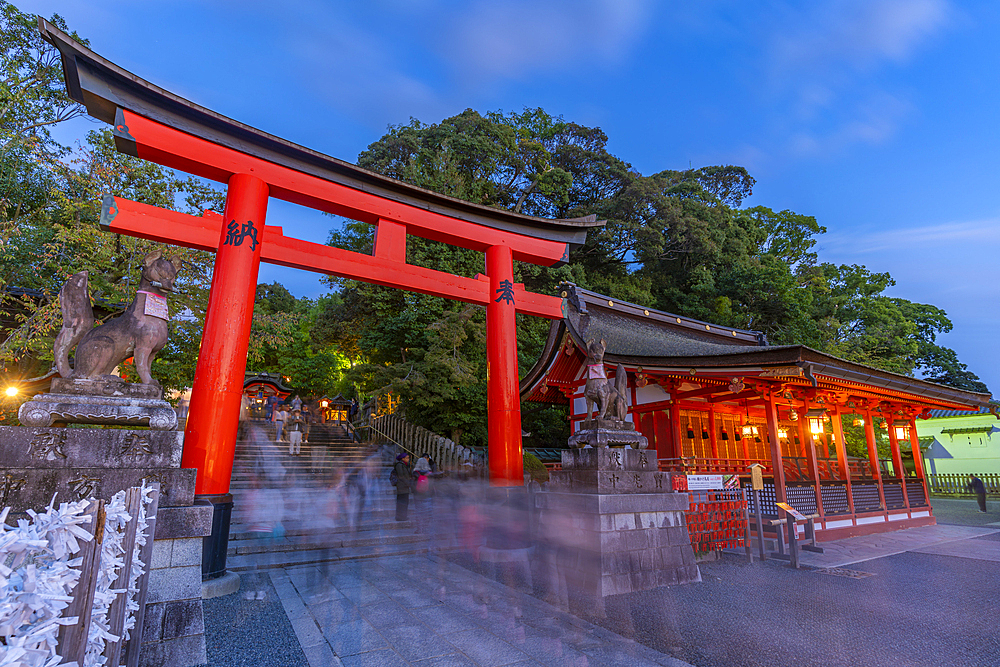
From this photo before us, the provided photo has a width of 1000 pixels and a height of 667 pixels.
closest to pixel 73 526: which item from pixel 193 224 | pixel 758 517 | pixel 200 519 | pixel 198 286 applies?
pixel 200 519

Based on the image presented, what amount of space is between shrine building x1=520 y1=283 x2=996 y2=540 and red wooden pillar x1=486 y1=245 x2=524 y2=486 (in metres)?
2.02

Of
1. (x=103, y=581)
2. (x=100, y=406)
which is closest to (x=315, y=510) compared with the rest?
(x=100, y=406)

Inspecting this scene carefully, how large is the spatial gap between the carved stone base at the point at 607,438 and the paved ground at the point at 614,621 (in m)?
1.88

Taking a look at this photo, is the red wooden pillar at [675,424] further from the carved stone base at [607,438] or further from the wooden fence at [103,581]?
the wooden fence at [103,581]

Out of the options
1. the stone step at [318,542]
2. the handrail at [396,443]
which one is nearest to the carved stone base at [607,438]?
the stone step at [318,542]

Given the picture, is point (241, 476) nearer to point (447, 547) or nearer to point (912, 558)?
point (447, 547)

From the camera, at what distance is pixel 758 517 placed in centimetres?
828

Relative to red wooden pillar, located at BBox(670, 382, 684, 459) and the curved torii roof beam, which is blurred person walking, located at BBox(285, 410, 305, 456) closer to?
the curved torii roof beam

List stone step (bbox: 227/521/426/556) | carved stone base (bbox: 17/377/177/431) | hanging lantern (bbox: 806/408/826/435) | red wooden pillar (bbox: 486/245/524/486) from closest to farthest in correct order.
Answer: carved stone base (bbox: 17/377/177/431) → stone step (bbox: 227/521/426/556) → red wooden pillar (bbox: 486/245/524/486) → hanging lantern (bbox: 806/408/826/435)

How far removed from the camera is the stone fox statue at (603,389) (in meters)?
6.92

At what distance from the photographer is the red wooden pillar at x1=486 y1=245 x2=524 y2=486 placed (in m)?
9.02

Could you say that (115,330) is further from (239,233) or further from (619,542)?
(619,542)

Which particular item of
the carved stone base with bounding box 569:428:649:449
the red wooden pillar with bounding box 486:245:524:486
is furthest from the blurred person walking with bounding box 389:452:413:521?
the carved stone base with bounding box 569:428:649:449

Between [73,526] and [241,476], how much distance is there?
40.5 ft
